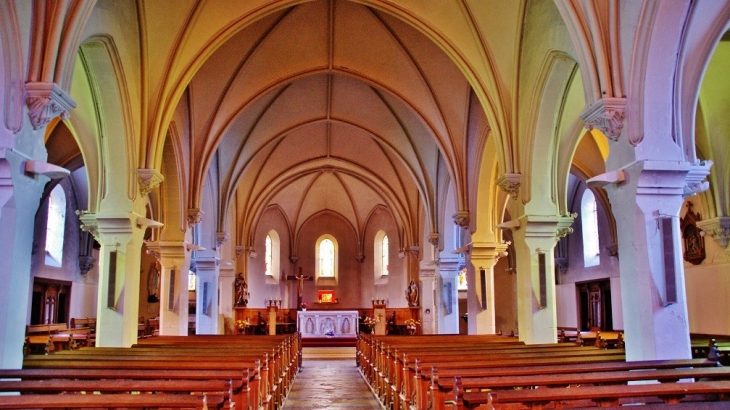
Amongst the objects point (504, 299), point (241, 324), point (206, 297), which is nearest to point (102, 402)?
point (206, 297)

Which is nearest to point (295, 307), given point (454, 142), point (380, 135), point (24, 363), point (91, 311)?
point (91, 311)

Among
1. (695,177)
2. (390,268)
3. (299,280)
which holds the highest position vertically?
(390,268)

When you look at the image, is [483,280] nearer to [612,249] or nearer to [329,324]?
[612,249]

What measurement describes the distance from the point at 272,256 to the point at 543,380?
2908 cm

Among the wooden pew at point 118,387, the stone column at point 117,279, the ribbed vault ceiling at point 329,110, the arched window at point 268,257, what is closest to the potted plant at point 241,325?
the ribbed vault ceiling at point 329,110

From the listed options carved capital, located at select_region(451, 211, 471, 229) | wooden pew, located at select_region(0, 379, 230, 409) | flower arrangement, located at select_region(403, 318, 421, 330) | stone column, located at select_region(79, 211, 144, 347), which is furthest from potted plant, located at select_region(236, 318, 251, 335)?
wooden pew, located at select_region(0, 379, 230, 409)

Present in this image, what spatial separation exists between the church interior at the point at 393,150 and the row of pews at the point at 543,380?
122 cm

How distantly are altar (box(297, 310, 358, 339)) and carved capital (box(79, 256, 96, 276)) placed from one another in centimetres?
802

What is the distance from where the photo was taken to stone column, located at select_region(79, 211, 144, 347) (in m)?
12.0

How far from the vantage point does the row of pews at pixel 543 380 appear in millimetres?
5074

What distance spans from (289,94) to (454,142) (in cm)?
643

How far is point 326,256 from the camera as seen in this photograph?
35781mm

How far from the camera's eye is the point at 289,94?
21.1m

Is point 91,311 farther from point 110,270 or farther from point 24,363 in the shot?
point 24,363
